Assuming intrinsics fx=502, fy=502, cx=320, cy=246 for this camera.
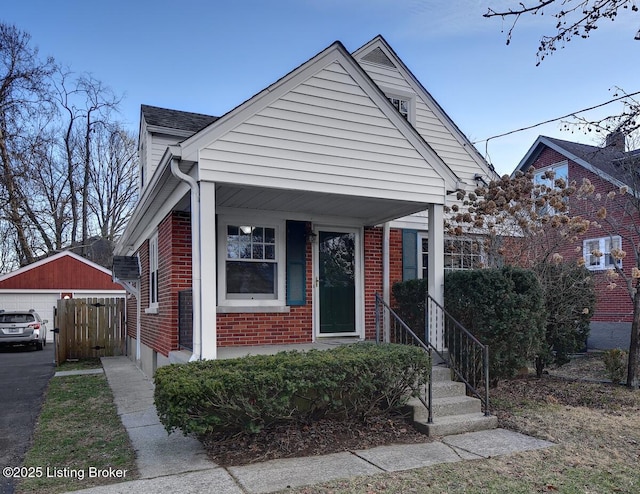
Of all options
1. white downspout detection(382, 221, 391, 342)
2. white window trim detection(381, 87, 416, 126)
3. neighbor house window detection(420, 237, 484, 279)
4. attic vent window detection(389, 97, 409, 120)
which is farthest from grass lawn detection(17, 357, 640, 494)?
attic vent window detection(389, 97, 409, 120)

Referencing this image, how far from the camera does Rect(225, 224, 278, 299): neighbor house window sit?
27.0 feet

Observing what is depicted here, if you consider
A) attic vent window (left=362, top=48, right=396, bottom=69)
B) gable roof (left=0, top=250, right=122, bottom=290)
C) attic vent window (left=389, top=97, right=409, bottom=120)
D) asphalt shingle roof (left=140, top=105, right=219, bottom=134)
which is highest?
attic vent window (left=362, top=48, right=396, bottom=69)

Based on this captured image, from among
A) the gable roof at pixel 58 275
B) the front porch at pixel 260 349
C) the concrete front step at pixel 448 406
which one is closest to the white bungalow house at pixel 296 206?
the front porch at pixel 260 349

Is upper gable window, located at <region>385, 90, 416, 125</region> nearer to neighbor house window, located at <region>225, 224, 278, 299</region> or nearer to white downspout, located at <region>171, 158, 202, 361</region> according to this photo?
neighbor house window, located at <region>225, 224, 278, 299</region>

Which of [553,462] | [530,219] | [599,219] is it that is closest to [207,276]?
[553,462]

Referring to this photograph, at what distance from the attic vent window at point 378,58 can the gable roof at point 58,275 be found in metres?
21.0

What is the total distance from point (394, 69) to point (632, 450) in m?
8.75

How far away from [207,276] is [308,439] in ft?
7.12

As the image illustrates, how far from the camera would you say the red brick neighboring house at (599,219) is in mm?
11844

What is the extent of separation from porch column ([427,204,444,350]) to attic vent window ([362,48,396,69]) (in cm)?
495

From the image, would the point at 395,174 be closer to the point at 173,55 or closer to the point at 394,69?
the point at 394,69

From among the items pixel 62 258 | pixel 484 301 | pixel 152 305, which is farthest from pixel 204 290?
pixel 62 258

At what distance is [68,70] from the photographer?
25.5 metres

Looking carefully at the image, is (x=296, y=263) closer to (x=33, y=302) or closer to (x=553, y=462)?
(x=553, y=462)
